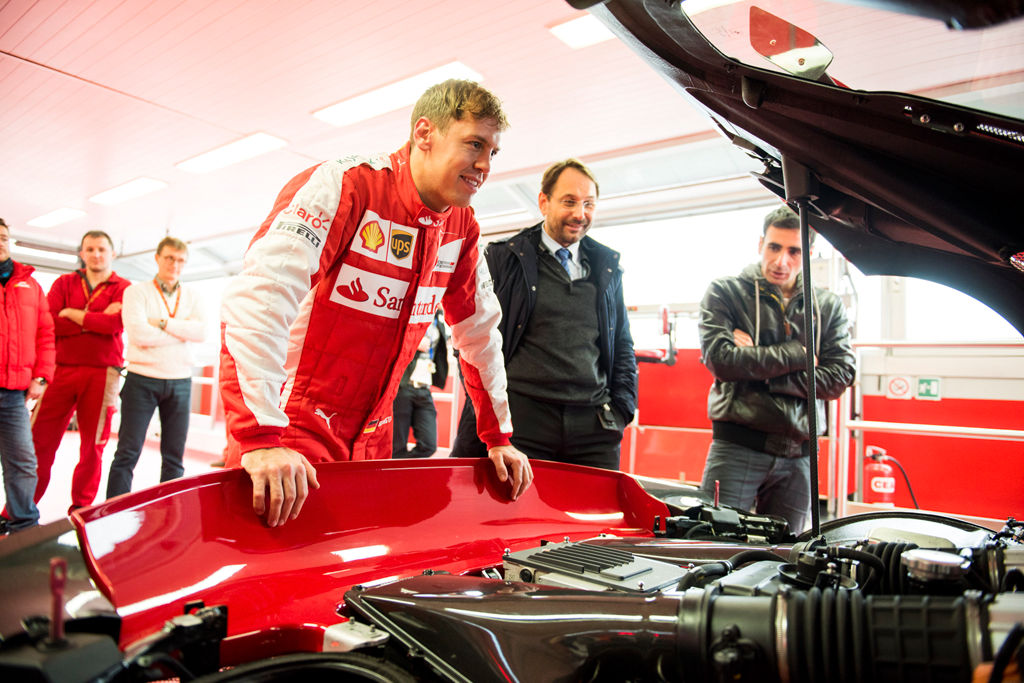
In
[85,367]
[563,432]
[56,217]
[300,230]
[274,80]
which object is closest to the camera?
[300,230]

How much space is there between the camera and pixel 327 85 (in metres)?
4.95

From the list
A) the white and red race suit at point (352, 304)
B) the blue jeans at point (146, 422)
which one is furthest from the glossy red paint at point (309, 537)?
the blue jeans at point (146, 422)

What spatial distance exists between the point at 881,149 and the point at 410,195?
959 mm

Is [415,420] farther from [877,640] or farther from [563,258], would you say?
[877,640]

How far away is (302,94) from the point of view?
16.8ft

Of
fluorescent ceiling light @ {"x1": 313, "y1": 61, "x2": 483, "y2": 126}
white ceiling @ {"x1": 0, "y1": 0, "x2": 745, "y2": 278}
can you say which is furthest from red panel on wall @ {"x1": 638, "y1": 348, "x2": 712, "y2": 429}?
fluorescent ceiling light @ {"x1": 313, "y1": 61, "x2": 483, "y2": 126}

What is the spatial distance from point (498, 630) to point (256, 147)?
21.3 feet

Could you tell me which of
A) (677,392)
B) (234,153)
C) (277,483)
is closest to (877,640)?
(277,483)

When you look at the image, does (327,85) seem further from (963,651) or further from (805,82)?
(963,651)

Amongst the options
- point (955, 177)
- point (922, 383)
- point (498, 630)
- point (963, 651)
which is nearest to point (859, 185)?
point (955, 177)

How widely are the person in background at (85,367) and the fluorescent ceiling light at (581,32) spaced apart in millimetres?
3259

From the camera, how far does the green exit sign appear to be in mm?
4281

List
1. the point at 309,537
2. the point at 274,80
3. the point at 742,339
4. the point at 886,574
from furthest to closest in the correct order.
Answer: the point at 274,80
the point at 742,339
the point at 309,537
the point at 886,574

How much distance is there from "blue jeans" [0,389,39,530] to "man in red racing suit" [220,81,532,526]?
9.46 feet
